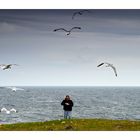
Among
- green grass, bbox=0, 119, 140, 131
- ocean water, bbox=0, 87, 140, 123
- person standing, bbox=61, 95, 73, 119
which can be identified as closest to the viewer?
green grass, bbox=0, 119, 140, 131

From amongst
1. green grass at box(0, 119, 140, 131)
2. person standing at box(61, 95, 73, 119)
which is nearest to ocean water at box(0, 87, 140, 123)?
person standing at box(61, 95, 73, 119)

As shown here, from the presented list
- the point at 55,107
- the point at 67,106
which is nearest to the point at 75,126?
the point at 67,106

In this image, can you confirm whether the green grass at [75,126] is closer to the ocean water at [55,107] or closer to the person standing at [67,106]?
the person standing at [67,106]

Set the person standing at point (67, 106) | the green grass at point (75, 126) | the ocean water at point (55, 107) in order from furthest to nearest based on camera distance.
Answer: the ocean water at point (55, 107), the person standing at point (67, 106), the green grass at point (75, 126)

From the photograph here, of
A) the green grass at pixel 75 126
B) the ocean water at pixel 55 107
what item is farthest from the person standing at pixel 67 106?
the ocean water at pixel 55 107

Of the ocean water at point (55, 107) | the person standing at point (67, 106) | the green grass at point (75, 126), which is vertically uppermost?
the ocean water at point (55, 107)

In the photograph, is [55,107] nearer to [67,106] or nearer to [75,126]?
[67,106]

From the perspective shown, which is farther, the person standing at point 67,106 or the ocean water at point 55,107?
the ocean water at point 55,107

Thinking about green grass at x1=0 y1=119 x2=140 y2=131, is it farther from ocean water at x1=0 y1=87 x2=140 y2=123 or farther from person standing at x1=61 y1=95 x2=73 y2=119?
ocean water at x1=0 y1=87 x2=140 y2=123

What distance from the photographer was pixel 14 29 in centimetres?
3572
